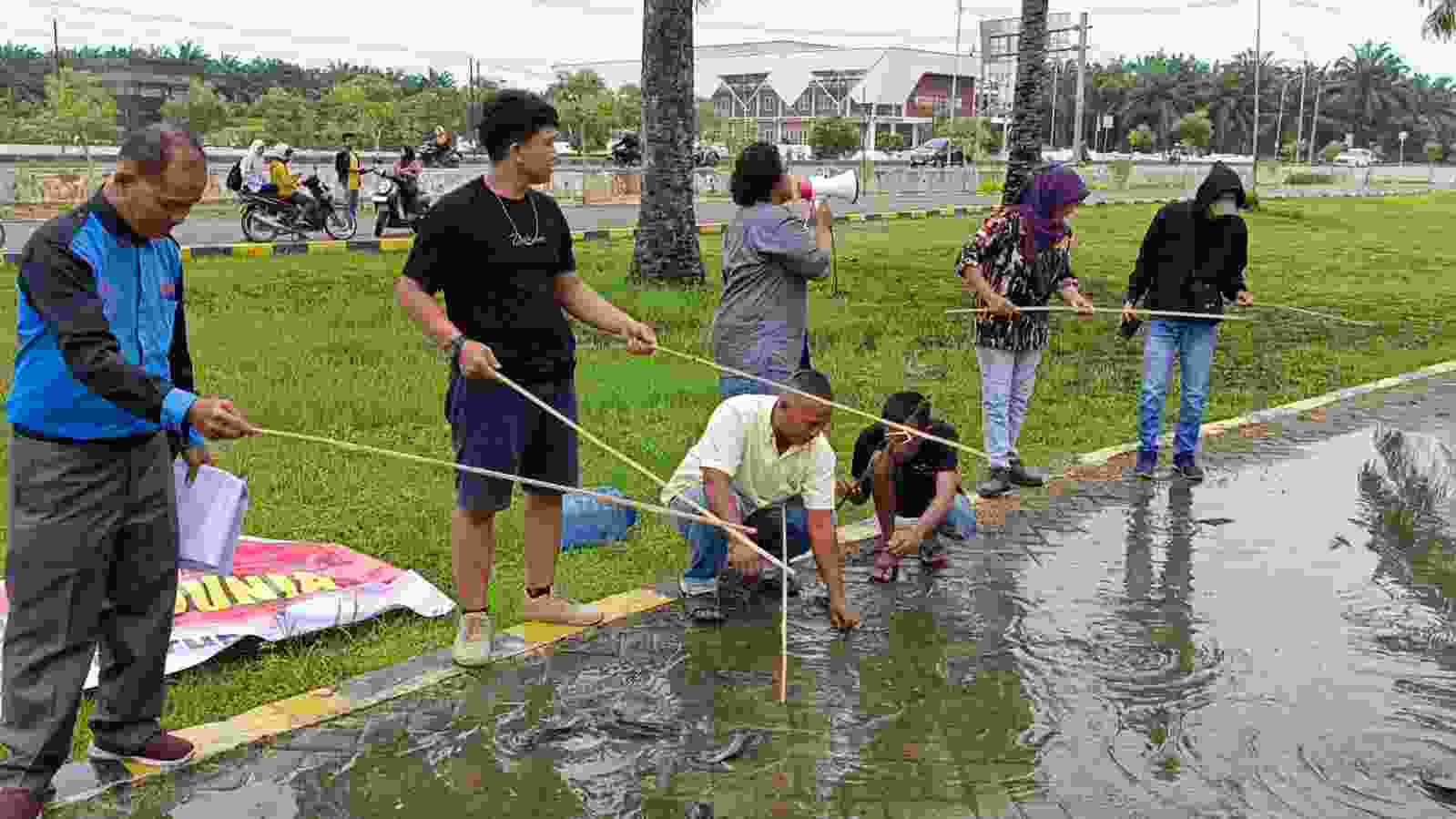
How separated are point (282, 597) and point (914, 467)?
2.58m

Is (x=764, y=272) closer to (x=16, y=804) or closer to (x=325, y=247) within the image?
(x=16, y=804)

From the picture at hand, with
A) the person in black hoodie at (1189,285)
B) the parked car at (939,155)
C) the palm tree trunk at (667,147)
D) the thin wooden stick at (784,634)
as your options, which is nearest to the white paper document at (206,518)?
the thin wooden stick at (784,634)

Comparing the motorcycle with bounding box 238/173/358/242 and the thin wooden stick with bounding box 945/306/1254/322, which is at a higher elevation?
the motorcycle with bounding box 238/173/358/242

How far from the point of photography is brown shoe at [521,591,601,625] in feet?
16.3

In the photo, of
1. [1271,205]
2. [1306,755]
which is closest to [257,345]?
[1306,755]

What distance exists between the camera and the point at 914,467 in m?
5.68

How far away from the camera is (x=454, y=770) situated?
3.79 meters

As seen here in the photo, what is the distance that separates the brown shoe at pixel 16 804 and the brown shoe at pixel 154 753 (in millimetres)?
336

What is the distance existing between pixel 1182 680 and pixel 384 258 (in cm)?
1382

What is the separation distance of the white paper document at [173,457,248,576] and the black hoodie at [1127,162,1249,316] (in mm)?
5089

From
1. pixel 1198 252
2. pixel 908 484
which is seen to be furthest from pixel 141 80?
pixel 908 484

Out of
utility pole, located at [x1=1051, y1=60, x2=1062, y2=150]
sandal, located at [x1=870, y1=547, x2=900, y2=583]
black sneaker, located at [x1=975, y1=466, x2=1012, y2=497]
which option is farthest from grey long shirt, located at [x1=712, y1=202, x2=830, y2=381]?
utility pole, located at [x1=1051, y1=60, x2=1062, y2=150]

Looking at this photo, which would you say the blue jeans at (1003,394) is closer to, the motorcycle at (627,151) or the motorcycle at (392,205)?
the motorcycle at (392,205)

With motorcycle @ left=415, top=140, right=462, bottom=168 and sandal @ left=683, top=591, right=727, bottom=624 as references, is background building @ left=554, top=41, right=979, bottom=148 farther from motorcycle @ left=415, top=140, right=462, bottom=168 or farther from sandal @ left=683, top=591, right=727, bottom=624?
sandal @ left=683, top=591, right=727, bottom=624
